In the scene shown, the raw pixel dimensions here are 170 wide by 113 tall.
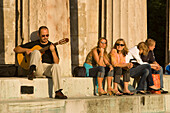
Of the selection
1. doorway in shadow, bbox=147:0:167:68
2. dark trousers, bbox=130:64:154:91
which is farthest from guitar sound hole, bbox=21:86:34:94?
doorway in shadow, bbox=147:0:167:68

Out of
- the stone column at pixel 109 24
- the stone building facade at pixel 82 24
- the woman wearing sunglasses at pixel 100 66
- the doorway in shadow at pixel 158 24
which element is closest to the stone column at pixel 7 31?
the stone building facade at pixel 82 24

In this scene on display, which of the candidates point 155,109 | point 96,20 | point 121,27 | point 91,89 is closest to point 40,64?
point 91,89

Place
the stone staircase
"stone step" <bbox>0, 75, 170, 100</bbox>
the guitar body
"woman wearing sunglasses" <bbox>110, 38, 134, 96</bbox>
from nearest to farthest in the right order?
the stone staircase → "stone step" <bbox>0, 75, 170, 100</bbox> → the guitar body → "woman wearing sunglasses" <bbox>110, 38, 134, 96</bbox>

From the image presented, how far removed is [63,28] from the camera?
1174 cm

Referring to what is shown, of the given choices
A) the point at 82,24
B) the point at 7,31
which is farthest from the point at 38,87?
the point at 82,24

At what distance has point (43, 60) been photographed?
34.0 feet

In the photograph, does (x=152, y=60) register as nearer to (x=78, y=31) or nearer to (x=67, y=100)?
(x=67, y=100)

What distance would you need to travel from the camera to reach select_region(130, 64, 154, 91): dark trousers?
11.9m

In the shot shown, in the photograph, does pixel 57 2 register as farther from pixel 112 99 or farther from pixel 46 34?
pixel 112 99

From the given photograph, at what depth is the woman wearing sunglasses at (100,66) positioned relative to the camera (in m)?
10.8

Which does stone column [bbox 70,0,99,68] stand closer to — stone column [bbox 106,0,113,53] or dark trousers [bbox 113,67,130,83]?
stone column [bbox 106,0,113,53]

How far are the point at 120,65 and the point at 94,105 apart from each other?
1.72m

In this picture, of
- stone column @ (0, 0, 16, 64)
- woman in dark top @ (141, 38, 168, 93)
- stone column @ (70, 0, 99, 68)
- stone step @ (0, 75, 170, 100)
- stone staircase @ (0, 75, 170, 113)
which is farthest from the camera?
stone column @ (70, 0, 99, 68)

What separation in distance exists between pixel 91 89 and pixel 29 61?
5.68 feet
